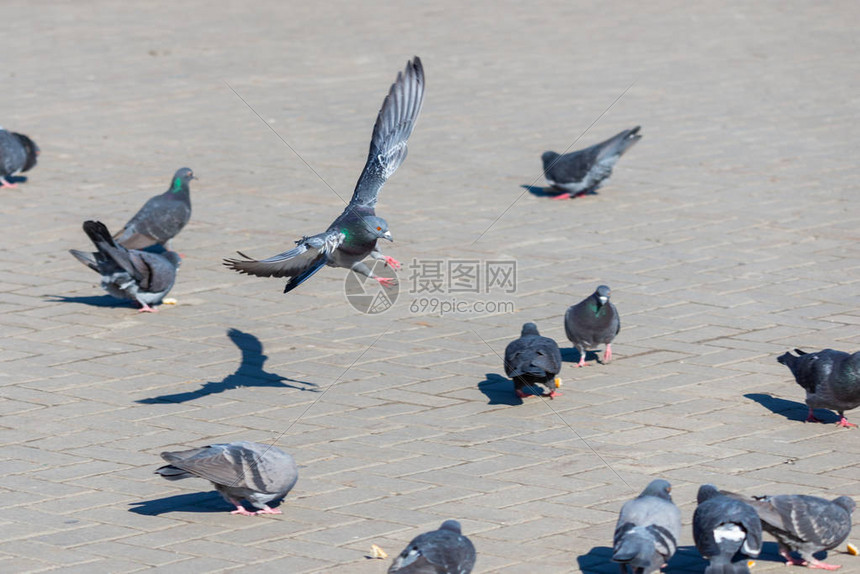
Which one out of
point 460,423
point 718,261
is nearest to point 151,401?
point 460,423

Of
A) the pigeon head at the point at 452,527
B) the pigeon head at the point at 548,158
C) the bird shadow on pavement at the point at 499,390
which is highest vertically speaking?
the pigeon head at the point at 548,158

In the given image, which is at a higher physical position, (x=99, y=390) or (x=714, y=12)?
(x=714, y=12)

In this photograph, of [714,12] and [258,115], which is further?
[714,12]

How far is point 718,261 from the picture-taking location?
10.6 m

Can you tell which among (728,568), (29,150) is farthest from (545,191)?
(728,568)

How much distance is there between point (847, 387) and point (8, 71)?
15.2 m

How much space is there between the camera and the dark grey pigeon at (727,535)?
516 centimetres

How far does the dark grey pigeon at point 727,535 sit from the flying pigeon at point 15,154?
373 inches

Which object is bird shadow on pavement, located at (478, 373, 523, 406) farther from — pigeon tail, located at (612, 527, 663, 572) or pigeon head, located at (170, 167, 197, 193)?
pigeon head, located at (170, 167, 197, 193)

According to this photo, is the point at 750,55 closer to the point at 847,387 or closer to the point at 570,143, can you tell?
the point at 570,143

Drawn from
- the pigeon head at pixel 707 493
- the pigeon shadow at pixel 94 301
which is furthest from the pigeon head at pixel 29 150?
the pigeon head at pixel 707 493

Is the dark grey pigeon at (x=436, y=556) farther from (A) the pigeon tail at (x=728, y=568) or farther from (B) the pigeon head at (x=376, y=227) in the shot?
(B) the pigeon head at (x=376, y=227)

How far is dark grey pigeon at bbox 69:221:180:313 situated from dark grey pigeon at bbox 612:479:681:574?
5.00 metres

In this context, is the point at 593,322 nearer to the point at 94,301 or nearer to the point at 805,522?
the point at 805,522
